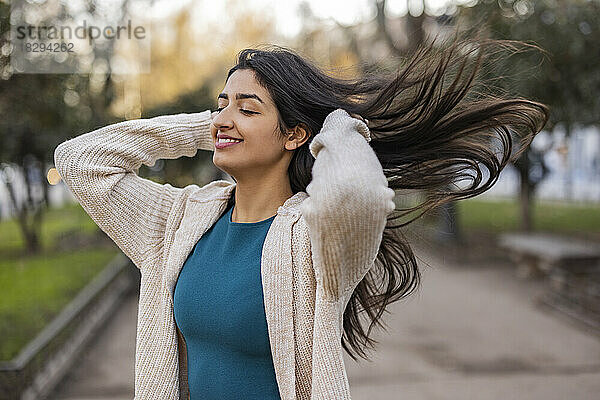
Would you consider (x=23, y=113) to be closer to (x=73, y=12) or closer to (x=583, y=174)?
(x=73, y=12)

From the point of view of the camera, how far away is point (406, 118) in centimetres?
214

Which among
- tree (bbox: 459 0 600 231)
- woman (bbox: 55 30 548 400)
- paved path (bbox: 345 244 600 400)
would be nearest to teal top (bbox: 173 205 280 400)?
woman (bbox: 55 30 548 400)

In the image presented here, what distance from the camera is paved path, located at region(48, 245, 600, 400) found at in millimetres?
5391

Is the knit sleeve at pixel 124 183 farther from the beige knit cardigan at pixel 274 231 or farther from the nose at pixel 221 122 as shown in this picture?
the nose at pixel 221 122

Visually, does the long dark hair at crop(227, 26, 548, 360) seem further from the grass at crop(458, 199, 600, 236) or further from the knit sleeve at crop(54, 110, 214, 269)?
the grass at crop(458, 199, 600, 236)

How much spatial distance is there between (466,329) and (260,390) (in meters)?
5.74

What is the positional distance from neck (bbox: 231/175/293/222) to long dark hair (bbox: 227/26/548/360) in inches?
3.0

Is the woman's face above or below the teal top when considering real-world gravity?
above

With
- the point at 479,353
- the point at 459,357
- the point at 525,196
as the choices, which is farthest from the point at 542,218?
the point at 459,357

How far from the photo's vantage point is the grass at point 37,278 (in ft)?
21.8

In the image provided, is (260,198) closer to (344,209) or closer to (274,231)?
(274,231)

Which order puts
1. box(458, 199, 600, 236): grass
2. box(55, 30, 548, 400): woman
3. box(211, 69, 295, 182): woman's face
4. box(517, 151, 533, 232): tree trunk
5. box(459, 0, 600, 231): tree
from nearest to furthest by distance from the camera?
1. box(55, 30, 548, 400): woman
2. box(211, 69, 295, 182): woman's face
3. box(459, 0, 600, 231): tree
4. box(517, 151, 533, 232): tree trunk
5. box(458, 199, 600, 236): grass

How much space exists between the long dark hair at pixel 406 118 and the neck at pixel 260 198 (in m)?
0.08

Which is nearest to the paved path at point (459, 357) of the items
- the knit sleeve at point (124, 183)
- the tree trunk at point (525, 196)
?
the knit sleeve at point (124, 183)
